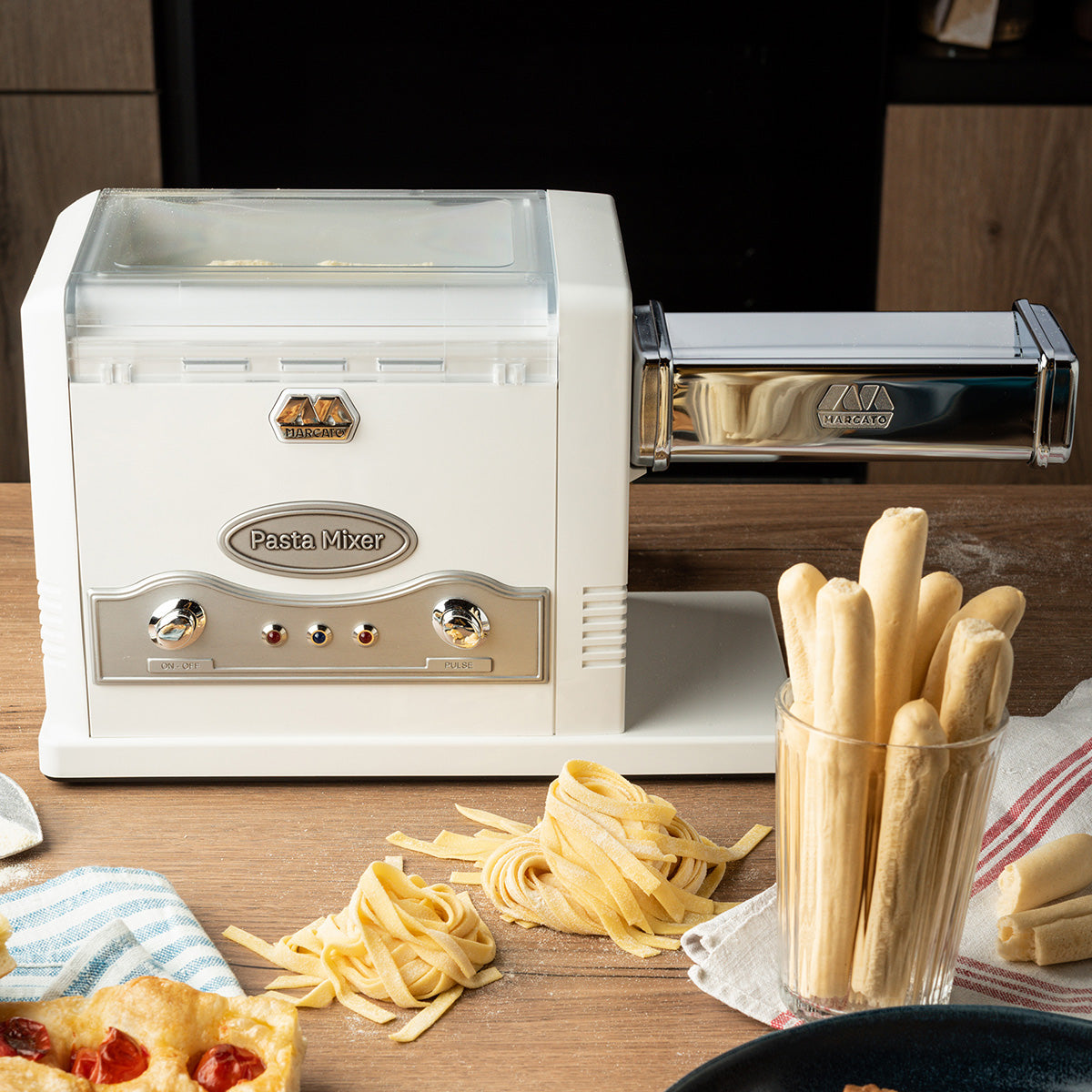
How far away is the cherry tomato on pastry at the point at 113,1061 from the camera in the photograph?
60 cm

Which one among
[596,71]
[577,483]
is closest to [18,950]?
[577,483]

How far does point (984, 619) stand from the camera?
63 centimetres

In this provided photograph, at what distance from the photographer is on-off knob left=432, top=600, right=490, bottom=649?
88 centimetres

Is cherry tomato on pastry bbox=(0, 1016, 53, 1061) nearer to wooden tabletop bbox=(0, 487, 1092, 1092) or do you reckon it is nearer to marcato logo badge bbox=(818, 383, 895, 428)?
wooden tabletop bbox=(0, 487, 1092, 1092)

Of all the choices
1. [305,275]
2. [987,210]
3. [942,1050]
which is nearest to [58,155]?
[987,210]

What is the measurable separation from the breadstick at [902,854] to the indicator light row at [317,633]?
36 centimetres

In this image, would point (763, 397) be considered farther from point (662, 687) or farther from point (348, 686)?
point (348, 686)

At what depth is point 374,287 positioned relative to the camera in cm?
87

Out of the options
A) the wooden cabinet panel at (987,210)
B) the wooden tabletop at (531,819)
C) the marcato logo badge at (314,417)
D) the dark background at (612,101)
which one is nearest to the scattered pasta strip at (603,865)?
the wooden tabletop at (531,819)

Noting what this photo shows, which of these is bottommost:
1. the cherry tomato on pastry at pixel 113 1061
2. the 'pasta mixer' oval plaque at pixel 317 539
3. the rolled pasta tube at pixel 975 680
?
the cherry tomato on pastry at pixel 113 1061

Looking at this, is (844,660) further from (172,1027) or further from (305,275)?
(305,275)

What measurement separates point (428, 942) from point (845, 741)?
24cm

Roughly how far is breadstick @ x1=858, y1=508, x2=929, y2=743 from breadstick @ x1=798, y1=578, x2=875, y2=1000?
0.02m

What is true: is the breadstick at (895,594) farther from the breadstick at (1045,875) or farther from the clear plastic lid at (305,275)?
the clear plastic lid at (305,275)
